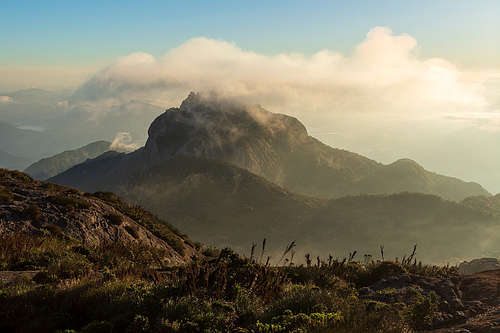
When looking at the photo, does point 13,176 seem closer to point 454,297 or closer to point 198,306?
point 198,306

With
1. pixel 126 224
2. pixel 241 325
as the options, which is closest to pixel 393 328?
pixel 241 325

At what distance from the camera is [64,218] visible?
20.3m

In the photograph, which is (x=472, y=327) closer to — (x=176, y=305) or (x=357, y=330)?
(x=357, y=330)

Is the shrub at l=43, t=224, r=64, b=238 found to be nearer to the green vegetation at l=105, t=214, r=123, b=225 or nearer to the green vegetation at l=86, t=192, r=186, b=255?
the green vegetation at l=105, t=214, r=123, b=225

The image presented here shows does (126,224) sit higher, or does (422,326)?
(422,326)

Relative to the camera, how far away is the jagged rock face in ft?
60.8

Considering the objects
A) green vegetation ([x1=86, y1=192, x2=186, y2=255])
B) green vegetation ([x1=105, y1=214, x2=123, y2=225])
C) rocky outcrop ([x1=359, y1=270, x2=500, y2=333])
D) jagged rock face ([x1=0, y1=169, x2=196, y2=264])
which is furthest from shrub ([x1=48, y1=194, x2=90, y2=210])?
rocky outcrop ([x1=359, y1=270, x2=500, y2=333])

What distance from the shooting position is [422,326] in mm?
7984

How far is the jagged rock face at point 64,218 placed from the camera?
18547mm

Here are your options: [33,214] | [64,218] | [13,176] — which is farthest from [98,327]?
[13,176]

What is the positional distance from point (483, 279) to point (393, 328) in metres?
7.08

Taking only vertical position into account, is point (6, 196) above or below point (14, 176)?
below

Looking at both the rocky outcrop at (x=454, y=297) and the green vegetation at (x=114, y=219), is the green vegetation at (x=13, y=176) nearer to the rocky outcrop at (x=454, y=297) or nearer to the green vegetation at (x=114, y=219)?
the green vegetation at (x=114, y=219)

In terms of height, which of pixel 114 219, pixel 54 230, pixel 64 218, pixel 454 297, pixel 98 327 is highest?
pixel 454 297
